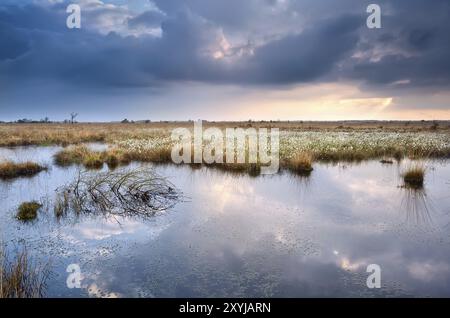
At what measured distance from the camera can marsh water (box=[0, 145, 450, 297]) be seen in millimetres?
6203

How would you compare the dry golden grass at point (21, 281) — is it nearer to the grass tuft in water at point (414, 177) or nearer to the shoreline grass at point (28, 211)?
the shoreline grass at point (28, 211)

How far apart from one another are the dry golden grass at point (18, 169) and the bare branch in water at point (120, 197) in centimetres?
511

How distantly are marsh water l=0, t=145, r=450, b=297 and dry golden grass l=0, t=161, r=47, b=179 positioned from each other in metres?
3.25

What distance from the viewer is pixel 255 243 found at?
8.19 metres

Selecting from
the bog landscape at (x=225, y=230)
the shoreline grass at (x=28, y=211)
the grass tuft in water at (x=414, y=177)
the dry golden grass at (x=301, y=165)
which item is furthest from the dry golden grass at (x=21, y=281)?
the grass tuft in water at (x=414, y=177)

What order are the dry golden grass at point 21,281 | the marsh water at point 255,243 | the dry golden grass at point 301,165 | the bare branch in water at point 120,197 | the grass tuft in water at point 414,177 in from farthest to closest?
the dry golden grass at point 301,165
the grass tuft in water at point 414,177
the bare branch in water at point 120,197
the marsh water at point 255,243
the dry golden grass at point 21,281

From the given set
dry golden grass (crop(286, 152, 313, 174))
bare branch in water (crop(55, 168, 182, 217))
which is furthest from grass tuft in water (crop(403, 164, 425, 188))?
bare branch in water (crop(55, 168, 182, 217))

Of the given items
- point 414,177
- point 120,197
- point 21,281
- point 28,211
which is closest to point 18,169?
point 28,211

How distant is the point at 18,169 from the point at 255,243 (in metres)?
14.0

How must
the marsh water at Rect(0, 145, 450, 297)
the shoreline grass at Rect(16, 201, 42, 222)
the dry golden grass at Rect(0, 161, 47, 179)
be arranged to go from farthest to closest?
the dry golden grass at Rect(0, 161, 47, 179), the shoreline grass at Rect(16, 201, 42, 222), the marsh water at Rect(0, 145, 450, 297)

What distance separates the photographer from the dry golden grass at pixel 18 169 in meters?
16.7

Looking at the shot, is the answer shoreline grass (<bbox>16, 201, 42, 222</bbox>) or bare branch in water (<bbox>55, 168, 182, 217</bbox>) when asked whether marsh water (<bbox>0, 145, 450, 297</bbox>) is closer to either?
shoreline grass (<bbox>16, 201, 42, 222</bbox>)
